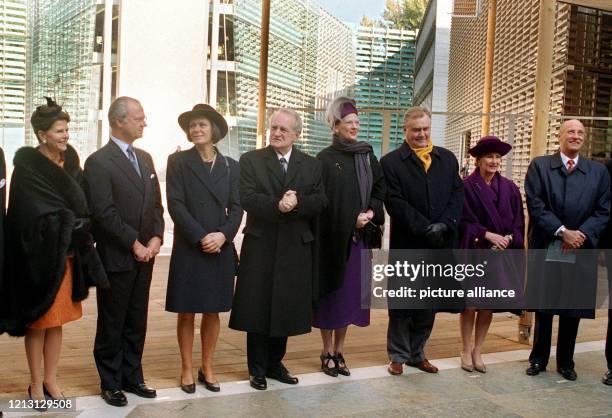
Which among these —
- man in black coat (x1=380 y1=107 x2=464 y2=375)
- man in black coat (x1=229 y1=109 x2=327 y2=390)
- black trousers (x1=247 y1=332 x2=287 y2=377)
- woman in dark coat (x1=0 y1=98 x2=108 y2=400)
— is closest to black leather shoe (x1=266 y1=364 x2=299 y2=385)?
black trousers (x1=247 y1=332 x2=287 y2=377)

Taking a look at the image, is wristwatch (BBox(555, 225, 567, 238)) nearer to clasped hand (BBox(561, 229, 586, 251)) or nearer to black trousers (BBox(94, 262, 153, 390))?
clasped hand (BBox(561, 229, 586, 251))

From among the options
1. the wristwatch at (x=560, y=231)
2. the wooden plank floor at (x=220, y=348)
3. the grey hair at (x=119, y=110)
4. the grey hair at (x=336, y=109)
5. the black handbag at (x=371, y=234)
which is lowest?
the wooden plank floor at (x=220, y=348)

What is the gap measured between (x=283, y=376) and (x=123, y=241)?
49.8 inches

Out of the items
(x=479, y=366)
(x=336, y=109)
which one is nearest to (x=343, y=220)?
(x=336, y=109)

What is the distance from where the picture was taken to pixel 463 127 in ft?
24.8

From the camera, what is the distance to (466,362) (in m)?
4.62

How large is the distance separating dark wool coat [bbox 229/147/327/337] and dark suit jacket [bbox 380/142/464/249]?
574 mm

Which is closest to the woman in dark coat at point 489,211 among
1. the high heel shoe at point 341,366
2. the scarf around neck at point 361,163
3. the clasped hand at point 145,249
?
the scarf around neck at point 361,163

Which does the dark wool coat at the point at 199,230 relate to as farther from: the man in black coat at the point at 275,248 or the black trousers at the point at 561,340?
the black trousers at the point at 561,340

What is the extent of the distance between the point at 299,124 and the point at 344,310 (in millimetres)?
1129

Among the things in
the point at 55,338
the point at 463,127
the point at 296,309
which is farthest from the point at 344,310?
the point at 463,127

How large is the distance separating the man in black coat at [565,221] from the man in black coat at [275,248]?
1.43m

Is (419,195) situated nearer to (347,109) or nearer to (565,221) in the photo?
(347,109)

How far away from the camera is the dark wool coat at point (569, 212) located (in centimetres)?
445
